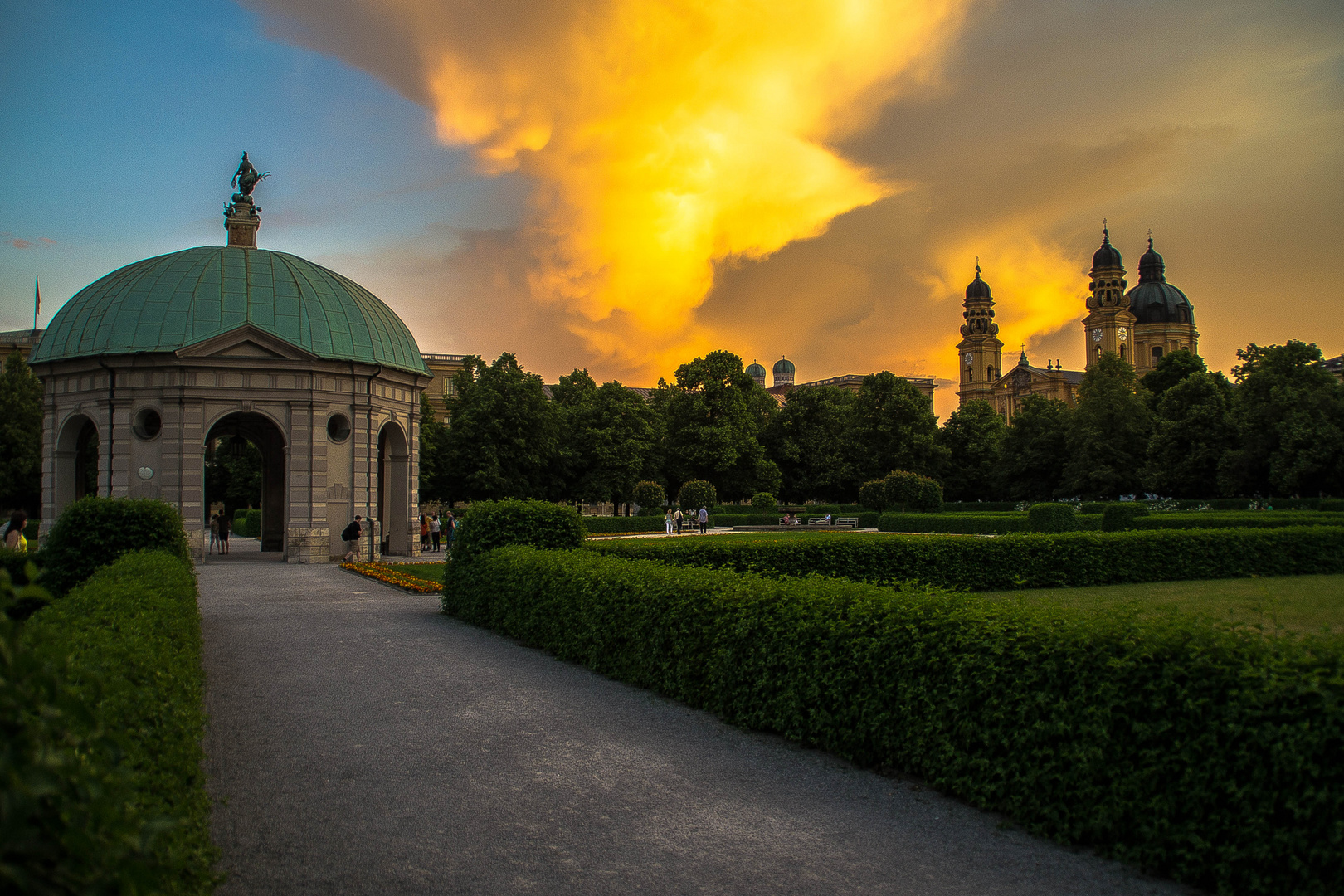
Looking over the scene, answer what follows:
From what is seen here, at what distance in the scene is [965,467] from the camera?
2753 inches

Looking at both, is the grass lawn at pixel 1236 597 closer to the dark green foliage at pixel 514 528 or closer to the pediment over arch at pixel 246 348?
the dark green foliage at pixel 514 528

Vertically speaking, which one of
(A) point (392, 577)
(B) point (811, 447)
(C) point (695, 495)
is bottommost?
(A) point (392, 577)

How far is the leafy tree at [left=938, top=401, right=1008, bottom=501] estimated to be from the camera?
69.4m

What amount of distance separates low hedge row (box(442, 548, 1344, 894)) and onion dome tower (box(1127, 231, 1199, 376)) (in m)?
119

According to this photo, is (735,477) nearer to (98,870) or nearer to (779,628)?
(779,628)

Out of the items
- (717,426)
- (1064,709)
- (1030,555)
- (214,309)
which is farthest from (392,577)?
(717,426)

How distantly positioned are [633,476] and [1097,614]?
49748 mm

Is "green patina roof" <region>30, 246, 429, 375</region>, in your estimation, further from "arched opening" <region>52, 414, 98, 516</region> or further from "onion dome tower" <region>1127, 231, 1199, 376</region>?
"onion dome tower" <region>1127, 231, 1199, 376</region>

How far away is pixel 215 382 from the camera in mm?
25953

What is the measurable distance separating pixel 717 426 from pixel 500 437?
14174 millimetres

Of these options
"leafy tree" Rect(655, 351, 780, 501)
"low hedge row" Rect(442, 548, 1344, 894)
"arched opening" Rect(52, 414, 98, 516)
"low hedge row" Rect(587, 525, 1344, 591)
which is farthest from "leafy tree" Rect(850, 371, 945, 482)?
"low hedge row" Rect(442, 548, 1344, 894)

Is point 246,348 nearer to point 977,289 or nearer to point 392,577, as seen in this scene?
point 392,577

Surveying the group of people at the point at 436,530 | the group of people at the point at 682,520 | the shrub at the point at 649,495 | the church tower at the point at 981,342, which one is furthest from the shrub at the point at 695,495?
the church tower at the point at 981,342

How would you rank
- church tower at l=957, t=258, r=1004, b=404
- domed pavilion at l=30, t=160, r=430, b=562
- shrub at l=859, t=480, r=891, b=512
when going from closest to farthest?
domed pavilion at l=30, t=160, r=430, b=562
shrub at l=859, t=480, r=891, b=512
church tower at l=957, t=258, r=1004, b=404
